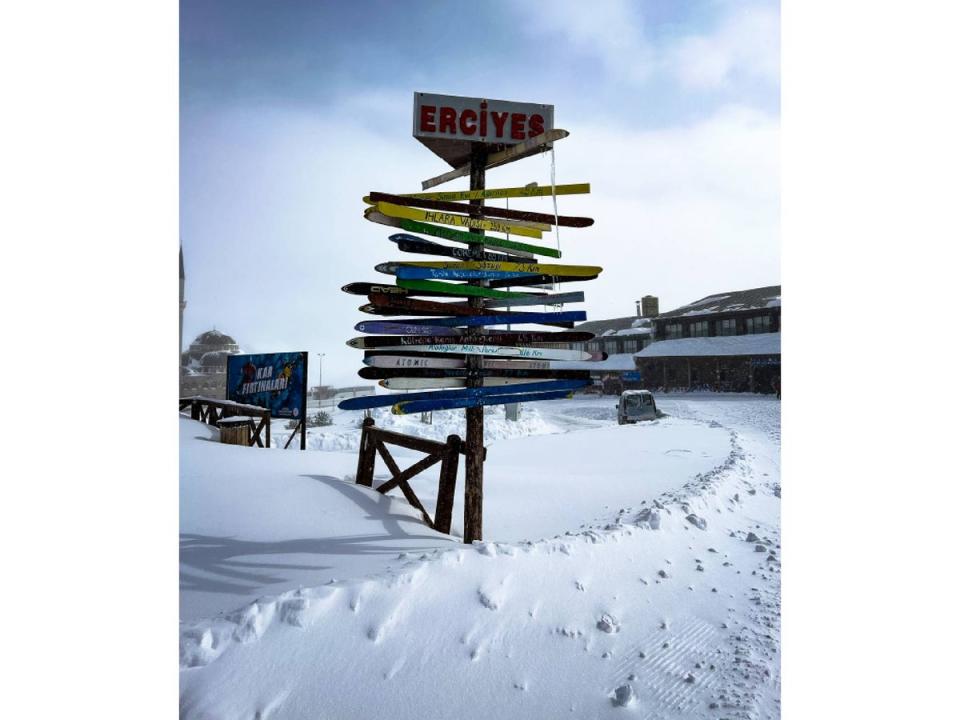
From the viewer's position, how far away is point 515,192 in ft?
10.1

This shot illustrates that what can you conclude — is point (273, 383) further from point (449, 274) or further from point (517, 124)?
point (517, 124)

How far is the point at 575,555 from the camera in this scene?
2578 mm

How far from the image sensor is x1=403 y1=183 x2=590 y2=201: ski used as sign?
3.04m

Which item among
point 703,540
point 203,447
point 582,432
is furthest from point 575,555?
point 582,432

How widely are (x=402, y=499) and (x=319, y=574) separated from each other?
55.9 inches

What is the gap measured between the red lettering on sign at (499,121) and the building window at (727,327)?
54.4 ft

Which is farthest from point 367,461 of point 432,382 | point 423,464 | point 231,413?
point 231,413

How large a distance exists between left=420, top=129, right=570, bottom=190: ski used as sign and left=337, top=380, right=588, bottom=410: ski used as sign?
1.31 meters

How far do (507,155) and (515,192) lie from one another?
0.23m

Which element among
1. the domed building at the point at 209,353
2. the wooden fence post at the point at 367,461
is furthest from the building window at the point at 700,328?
the domed building at the point at 209,353

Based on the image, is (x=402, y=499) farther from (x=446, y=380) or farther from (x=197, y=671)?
(x=197, y=671)

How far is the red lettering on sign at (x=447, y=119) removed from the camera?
303 centimetres

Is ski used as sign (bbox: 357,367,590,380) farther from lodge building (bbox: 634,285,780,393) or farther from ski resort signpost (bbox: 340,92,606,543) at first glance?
lodge building (bbox: 634,285,780,393)

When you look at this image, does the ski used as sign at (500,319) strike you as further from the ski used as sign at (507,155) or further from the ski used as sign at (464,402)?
the ski used as sign at (507,155)
